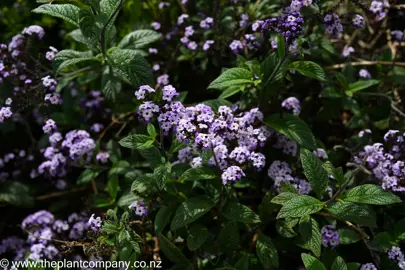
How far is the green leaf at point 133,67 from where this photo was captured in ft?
11.7

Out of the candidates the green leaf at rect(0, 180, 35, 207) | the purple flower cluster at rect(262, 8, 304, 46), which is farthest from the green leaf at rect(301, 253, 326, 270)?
the green leaf at rect(0, 180, 35, 207)

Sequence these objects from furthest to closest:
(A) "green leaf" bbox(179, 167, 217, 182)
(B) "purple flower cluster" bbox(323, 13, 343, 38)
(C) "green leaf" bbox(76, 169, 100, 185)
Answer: (C) "green leaf" bbox(76, 169, 100, 185), (B) "purple flower cluster" bbox(323, 13, 343, 38), (A) "green leaf" bbox(179, 167, 217, 182)

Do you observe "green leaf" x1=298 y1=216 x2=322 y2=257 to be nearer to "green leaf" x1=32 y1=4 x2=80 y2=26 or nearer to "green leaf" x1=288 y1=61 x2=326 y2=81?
"green leaf" x1=288 y1=61 x2=326 y2=81

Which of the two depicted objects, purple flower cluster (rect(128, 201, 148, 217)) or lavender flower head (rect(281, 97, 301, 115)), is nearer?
purple flower cluster (rect(128, 201, 148, 217))

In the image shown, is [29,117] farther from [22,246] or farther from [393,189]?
[393,189]

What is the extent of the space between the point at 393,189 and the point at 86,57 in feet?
7.57

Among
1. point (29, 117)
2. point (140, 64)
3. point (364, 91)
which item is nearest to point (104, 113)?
point (29, 117)

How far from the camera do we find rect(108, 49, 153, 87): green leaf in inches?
141

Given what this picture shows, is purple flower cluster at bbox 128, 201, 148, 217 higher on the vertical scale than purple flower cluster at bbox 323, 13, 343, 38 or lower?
lower

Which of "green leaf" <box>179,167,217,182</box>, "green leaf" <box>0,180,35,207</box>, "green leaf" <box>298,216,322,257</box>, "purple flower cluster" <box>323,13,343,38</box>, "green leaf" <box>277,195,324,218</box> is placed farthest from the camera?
"green leaf" <box>0,180,35,207</box>

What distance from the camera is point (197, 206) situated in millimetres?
3301

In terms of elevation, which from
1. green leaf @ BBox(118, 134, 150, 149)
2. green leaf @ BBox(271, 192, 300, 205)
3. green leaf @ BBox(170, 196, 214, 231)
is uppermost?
green leaf @ BBox(118, 134, 150, 149)

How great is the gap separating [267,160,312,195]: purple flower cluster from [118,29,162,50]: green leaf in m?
1.39

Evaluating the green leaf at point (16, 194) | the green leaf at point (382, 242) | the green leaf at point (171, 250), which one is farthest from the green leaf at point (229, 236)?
the green leaf at point (16, 194)
